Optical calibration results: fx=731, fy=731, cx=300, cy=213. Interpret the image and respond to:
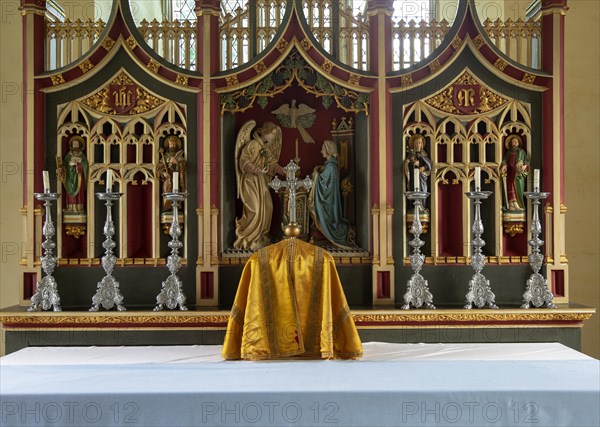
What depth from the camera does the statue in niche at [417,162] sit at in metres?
7.29

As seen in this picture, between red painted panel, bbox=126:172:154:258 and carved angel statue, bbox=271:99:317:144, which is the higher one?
carved angel statue, bbox=271:99:317:144

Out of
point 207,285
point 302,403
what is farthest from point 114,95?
point 302,403

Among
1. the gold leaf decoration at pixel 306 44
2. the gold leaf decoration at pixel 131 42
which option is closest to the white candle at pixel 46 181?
the gold leaf decoration at pixel 131 42

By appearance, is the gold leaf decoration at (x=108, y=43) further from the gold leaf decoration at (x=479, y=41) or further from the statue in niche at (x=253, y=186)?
the gold leaf decoration at (x=479, y=41)

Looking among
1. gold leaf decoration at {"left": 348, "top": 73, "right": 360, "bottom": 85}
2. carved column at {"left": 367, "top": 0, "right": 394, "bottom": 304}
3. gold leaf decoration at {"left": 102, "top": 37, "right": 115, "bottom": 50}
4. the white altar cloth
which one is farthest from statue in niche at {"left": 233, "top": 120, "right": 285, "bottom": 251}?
the white altar cloth

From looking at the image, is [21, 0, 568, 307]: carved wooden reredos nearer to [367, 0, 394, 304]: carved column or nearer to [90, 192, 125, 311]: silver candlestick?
[367, 0, 394, 304]: carved column

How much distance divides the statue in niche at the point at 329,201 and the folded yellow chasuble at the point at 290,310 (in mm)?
1958

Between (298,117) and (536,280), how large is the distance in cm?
293

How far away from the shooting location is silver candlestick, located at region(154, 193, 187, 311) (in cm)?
691

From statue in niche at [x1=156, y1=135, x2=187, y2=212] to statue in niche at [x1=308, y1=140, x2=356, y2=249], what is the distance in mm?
1346

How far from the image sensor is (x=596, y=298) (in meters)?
8.62

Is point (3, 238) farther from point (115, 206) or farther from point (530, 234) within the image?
point (530, 234)

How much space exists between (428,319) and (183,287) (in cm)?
242

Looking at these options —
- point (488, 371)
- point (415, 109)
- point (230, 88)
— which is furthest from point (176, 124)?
point (488, 371)
